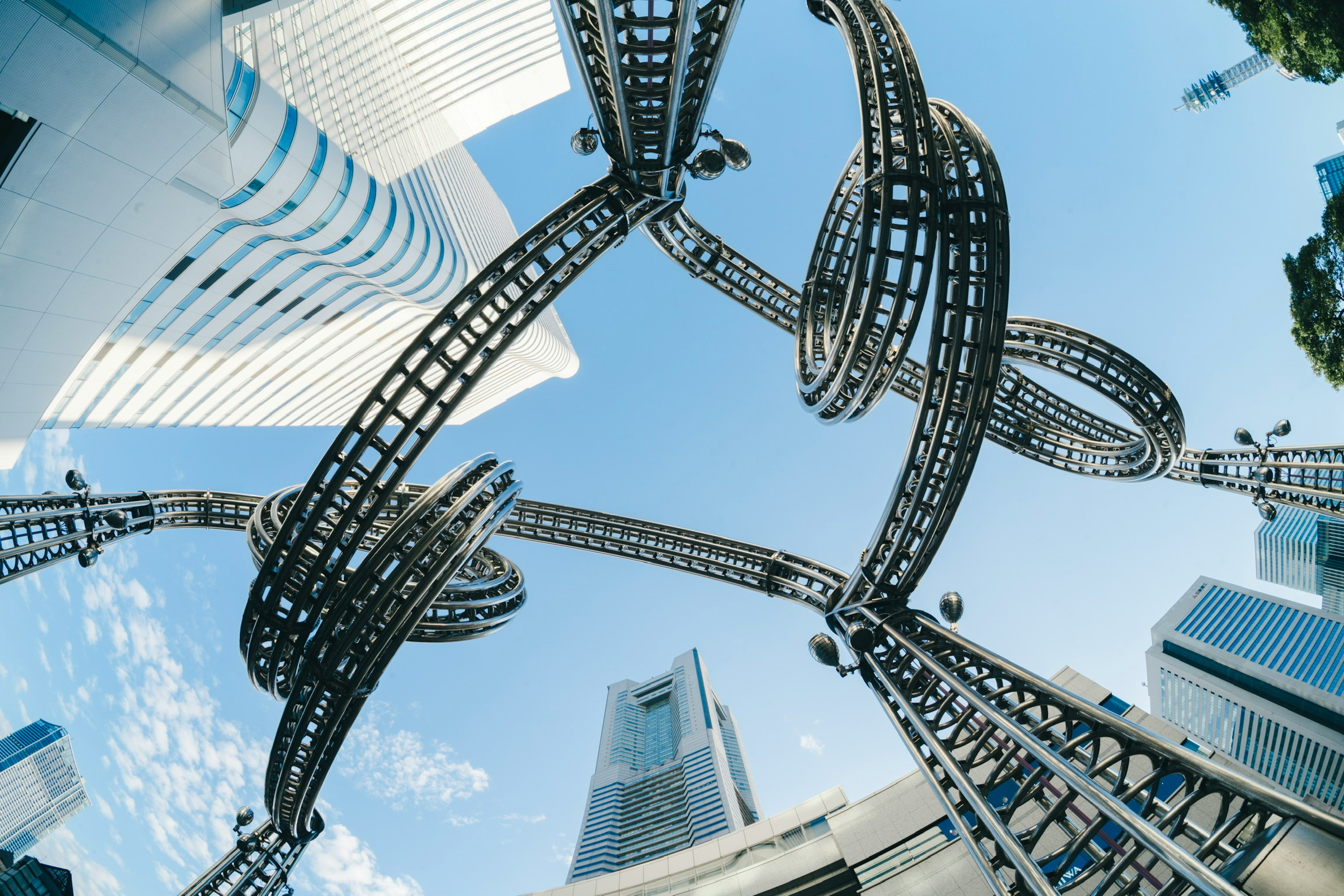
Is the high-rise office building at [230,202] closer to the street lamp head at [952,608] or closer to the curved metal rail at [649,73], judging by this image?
the curved metal rail at [649,73]

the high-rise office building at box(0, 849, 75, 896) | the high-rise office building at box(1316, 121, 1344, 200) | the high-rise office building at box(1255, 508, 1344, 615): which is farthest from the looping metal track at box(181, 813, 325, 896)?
the high-rise office building at box(1255, 508, 1344, 615)

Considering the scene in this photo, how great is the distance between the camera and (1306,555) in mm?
124000

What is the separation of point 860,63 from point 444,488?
47.8 feet

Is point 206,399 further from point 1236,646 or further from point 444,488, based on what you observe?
point 1236,646

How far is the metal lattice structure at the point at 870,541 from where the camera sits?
9.45 m

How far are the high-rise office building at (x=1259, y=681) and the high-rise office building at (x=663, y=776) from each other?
224ft

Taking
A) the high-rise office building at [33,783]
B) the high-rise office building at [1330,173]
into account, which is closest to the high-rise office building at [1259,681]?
the high-rise office building at [1330,173]

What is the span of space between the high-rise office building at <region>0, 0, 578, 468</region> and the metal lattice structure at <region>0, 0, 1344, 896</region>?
26.7 feet

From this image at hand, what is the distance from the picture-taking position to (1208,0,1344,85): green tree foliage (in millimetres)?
16234

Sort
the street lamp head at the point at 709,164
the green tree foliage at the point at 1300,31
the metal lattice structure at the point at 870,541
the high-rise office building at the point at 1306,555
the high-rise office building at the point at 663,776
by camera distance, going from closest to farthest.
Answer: the metal lattice structure at the point at 870,541
the street lamp head at the point at 709,164
the green tree foliage at the point at 1300,31
the high-rise office building at the point at 663,776
the high-rise office building at the point at 1306,555

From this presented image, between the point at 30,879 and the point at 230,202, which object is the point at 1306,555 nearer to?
the point at 230,202

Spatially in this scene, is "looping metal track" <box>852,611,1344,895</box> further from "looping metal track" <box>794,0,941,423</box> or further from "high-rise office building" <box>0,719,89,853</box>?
"high-rise office building" <box>0,719,89,853</box>

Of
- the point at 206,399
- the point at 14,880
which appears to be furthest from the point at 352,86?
the point at 14,880

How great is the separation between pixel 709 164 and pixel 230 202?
692 inches
